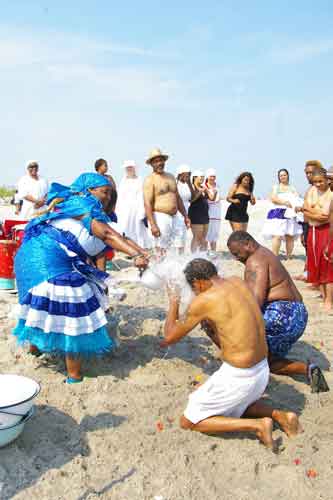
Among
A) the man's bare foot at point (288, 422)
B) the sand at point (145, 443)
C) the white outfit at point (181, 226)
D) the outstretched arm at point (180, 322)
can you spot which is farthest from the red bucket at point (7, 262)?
the man's bare foot at point (288, 422)

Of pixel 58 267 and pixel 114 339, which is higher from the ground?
pixel 58 267

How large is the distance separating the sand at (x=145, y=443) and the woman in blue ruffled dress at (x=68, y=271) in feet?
1.29

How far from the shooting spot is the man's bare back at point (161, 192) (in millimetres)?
7293

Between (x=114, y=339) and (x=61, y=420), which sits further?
(x=114, y=339)

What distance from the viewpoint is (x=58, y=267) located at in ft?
13.0

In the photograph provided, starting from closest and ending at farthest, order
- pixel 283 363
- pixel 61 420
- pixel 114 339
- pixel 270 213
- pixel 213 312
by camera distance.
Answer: pixel 213 312
pixel 61 420
pixel 283 363
pixel 114 339
pixel 270 213

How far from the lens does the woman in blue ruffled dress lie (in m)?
3.89

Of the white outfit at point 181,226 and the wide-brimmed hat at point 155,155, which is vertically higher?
the wide-brimmed hat at point 155,155

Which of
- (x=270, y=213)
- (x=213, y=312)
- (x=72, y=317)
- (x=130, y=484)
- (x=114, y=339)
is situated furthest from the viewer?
(x=270, y=213)

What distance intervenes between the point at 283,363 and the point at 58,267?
82.2 inches

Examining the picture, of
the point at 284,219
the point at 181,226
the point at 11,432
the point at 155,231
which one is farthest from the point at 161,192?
the point at 11,432

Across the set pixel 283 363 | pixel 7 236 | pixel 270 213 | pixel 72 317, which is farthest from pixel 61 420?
pixel 270 213

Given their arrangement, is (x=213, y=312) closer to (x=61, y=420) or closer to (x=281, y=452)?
(x=281, y=452)

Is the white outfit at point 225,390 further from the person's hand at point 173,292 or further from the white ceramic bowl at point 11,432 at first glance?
the white ceramic bowl at point 11,432
